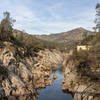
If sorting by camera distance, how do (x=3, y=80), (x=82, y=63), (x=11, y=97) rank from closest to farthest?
(x=11, y=97) → (x=3, y=80) → (x=82, y=63)

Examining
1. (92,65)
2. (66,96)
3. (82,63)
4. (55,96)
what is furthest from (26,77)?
(92,65)

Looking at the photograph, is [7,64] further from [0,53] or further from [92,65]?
[92,65]

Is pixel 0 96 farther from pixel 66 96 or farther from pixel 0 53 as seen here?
pixel 66 96

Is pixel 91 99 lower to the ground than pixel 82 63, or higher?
lower

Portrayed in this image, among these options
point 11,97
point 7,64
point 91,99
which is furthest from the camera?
point 7,64

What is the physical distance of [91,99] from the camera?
23797mm

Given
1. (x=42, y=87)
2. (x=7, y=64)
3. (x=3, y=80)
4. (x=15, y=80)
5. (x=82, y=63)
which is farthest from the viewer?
(x=42, y=87)

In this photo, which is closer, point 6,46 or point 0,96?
point 0,96

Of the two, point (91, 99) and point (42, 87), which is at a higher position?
point (91, 99)

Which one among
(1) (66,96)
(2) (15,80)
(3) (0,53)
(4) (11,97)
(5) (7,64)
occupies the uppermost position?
(3) (0,53)

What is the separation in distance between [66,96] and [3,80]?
18537 mm

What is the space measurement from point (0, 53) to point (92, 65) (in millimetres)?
28276

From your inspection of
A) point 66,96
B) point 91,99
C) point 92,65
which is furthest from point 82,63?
point 91,99

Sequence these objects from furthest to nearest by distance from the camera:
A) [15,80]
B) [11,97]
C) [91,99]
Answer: [15,80] < [11,97] < [91,99]
